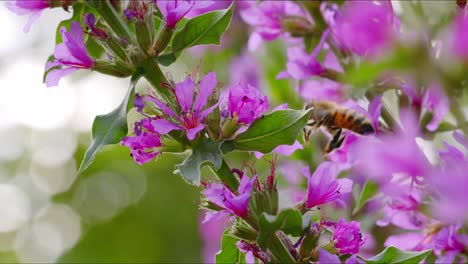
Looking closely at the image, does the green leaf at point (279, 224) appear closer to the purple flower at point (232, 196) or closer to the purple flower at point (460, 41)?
the purple flower at point (232, 196)

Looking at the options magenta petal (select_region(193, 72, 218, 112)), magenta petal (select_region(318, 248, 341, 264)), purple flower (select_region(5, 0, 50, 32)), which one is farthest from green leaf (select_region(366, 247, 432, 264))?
purple flower (select_region(5, 0, 50, 32))

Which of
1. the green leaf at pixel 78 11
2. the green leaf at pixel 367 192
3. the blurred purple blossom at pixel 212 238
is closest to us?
the green leaf at pixel 78 11

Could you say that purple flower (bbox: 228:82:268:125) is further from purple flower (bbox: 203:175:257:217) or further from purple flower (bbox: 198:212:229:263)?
purple flower (bbox: 198:212:229:263)

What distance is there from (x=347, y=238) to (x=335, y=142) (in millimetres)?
635

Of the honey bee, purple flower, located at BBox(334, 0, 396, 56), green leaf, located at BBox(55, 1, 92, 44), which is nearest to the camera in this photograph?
purple flower, located at BBox(334, 0, 396, 56)

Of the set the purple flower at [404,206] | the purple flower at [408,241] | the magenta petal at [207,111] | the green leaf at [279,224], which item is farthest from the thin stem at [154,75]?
the purple flower at [408,241]

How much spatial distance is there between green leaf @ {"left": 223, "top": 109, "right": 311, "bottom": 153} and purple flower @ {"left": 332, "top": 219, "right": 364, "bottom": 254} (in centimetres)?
20

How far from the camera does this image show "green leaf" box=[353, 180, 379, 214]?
184 centimetres

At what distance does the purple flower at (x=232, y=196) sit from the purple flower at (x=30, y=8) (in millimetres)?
580

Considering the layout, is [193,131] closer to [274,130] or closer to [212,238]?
[274,130]

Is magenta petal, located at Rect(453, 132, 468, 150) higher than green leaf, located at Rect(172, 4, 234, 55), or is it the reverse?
green leaf, located at Rect(172, 4, 234, 55)

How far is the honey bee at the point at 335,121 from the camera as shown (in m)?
1.95

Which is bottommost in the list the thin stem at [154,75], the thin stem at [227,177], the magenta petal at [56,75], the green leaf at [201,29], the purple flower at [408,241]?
the purple flower at [408,241]

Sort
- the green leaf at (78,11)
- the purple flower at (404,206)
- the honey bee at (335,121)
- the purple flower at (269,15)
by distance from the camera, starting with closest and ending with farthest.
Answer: the green leaf at (78,11) < the purple flower at (404,206) < the honey bee at (335,121) < the purple flower at (269,15)
